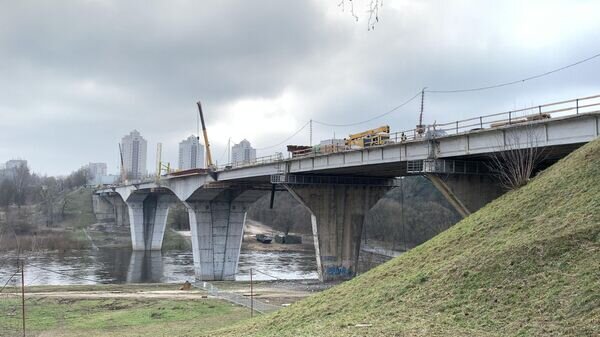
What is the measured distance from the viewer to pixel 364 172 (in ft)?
150

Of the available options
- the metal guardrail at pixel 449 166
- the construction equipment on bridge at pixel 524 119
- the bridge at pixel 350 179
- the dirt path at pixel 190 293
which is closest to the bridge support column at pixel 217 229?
the bridge at pixel 350 179

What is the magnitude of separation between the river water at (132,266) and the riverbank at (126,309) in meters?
17.3

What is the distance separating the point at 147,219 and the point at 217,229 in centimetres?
5258

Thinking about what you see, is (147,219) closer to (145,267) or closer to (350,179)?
(145,267)

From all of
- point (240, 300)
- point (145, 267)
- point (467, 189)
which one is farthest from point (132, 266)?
point (467, 189)

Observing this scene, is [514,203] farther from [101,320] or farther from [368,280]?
[101,320]

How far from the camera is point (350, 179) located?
162 feet

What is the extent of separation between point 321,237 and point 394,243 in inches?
2234

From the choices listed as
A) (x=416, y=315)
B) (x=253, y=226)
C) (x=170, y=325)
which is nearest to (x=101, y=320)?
(x=170, y=325)

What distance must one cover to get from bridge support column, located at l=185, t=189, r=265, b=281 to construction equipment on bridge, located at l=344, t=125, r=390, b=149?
25367 millimetres

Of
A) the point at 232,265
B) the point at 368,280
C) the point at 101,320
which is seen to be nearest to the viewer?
the point at 368,280

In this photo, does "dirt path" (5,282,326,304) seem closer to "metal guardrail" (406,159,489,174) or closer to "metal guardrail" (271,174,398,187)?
"metal guardrail" (271,174,398,187)

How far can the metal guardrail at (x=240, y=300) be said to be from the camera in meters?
32.0

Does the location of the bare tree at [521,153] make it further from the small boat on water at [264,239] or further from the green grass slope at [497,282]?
the small boat on water at [264,239]
